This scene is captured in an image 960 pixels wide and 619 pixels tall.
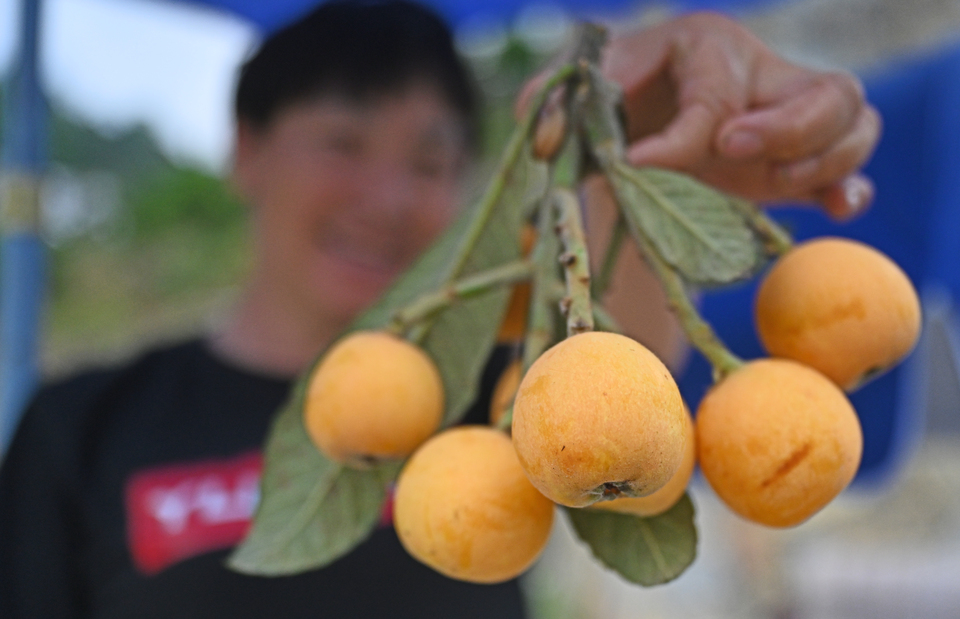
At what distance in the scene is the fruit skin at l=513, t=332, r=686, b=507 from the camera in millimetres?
369

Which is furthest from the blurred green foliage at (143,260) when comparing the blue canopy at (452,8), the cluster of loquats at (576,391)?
the cluster of loquats at (576,391)

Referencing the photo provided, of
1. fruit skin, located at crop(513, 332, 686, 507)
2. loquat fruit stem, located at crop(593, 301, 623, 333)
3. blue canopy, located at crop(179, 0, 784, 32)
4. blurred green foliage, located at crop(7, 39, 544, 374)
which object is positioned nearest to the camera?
fruit skin, located at crop(513, 332, 686, 507)

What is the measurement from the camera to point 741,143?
59 centimetres

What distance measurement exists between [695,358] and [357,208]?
0.96 metres

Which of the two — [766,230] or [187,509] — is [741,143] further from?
[187,509]

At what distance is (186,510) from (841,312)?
3.83ft

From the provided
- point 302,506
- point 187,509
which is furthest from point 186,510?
point 302,506

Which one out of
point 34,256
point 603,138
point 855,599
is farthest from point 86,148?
point 603,138

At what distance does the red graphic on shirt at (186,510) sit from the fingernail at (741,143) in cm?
98

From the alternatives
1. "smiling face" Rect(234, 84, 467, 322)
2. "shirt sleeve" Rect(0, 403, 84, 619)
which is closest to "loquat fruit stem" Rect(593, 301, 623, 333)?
"smiling face" Rect(234, 84, 467, 322)

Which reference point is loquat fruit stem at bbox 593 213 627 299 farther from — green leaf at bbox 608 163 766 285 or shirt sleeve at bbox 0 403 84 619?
shirt sleeve at bbox 0 403 84 619

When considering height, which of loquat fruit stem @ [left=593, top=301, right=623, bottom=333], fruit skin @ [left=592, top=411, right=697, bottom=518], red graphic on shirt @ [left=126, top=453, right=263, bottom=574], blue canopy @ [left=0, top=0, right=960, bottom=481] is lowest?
red graphic on shirt @ [left=126, top=453, right=263, bottom=574]

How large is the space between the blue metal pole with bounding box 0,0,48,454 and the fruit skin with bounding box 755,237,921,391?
146 centimetres

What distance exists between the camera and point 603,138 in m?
0.56
